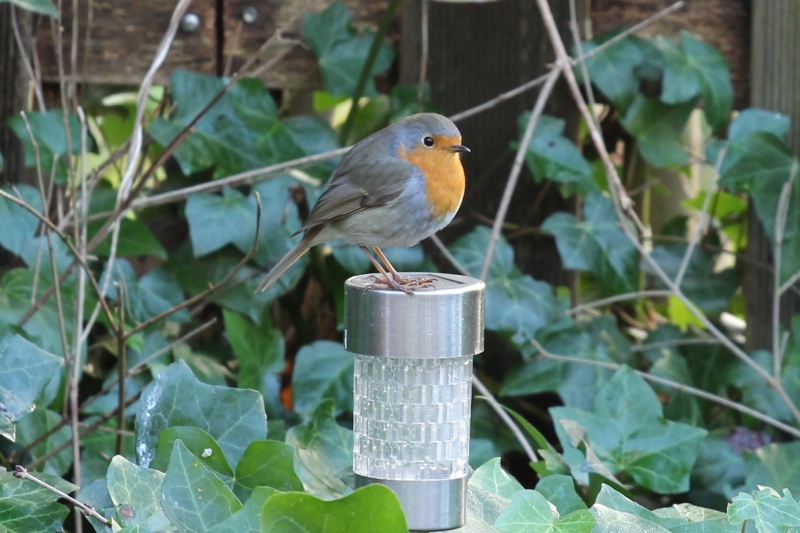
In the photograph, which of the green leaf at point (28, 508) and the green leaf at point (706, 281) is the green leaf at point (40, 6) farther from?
the green leaf at point (706, 281)

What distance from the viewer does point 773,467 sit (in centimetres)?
274

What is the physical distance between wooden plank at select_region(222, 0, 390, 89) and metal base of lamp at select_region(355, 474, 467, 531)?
1973 millimetres

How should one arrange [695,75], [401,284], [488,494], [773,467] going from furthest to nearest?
[695,75]
[773,467]
[488,494]
[401,284]

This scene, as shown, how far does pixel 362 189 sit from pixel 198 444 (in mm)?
843

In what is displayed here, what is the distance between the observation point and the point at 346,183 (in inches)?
90.9

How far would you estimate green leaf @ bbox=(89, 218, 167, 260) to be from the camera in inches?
114

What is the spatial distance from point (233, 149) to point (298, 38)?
0.44m

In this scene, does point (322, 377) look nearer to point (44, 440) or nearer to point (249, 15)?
point (44, 440)

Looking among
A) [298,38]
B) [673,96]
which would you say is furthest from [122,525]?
[673,96]

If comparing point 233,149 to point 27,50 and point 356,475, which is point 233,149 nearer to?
point 27,50

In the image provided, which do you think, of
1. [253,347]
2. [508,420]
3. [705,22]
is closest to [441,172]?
[508,420]

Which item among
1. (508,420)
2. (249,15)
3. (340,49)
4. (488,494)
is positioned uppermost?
(249,15)

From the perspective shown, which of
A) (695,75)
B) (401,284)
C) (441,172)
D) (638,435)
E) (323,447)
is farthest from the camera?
(695,75)

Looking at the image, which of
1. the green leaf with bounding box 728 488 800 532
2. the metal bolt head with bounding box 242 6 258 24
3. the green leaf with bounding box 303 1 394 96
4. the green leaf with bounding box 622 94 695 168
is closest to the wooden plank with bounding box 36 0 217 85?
the metal bolt head with bounding box 242 6 258 24
